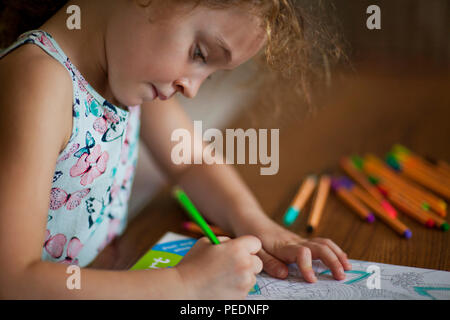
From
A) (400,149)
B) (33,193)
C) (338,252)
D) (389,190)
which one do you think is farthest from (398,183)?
(33,193)

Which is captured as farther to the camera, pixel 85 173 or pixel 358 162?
pixel 358 162

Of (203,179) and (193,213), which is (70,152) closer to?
(193,213)

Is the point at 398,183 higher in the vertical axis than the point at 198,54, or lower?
lower

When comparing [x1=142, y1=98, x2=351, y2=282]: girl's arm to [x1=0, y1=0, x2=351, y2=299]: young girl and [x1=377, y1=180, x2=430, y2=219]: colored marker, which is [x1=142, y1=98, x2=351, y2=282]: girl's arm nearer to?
[x1=0, y1=0, x2=351, y2=299]: young girl

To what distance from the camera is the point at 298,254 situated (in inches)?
21.4

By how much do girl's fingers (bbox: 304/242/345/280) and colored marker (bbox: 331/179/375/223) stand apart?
0.14m

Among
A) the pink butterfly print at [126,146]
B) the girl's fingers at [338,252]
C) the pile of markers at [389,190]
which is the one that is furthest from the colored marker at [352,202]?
the pink butterfly print at [126,146]

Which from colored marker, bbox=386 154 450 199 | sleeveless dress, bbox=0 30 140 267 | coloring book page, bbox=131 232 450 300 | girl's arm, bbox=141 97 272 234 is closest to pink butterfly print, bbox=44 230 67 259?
sleeveless dress, bbox=0 30 140 267

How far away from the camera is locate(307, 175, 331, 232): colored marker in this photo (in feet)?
2.13

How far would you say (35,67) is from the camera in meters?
0.44

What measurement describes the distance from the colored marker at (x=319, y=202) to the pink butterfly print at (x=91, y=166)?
30 centimetres

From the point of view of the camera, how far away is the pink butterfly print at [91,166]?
1.72ft

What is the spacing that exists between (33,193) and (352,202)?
48 centimetres
